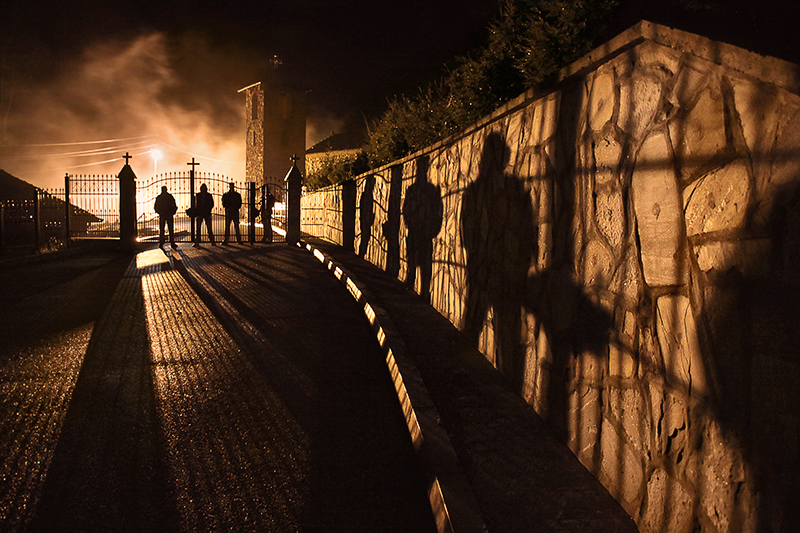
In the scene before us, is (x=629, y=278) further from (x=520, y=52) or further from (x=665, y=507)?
(x=520, y=52)

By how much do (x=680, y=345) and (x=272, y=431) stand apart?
2.59 m

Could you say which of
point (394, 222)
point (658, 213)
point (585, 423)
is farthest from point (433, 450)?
point (394, 222)

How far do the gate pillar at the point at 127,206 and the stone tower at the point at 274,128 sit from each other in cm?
3581

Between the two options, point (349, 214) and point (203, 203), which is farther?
point (203, 203)

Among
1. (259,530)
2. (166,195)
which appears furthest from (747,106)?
(166,195)

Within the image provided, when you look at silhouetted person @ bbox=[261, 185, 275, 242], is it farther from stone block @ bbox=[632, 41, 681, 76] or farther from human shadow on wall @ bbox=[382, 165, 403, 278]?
stone block @ bbox=[632, 41, 681, 76]

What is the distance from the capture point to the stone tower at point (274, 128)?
55.1 meters

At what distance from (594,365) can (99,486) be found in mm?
2658

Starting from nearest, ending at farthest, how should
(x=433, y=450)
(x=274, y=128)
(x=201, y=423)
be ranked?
1. (x=433, y=450)
2. (x=201, y=423)
3. (x=274, y=128)

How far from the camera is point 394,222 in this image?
8.98m

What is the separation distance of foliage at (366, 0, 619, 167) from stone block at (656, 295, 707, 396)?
2107 mm

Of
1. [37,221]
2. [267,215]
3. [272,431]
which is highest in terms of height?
[267,215]

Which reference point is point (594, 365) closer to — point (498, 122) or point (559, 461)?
point (559, 461)

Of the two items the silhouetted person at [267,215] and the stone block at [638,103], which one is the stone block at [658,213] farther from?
the silhouetted person at [267,215]
